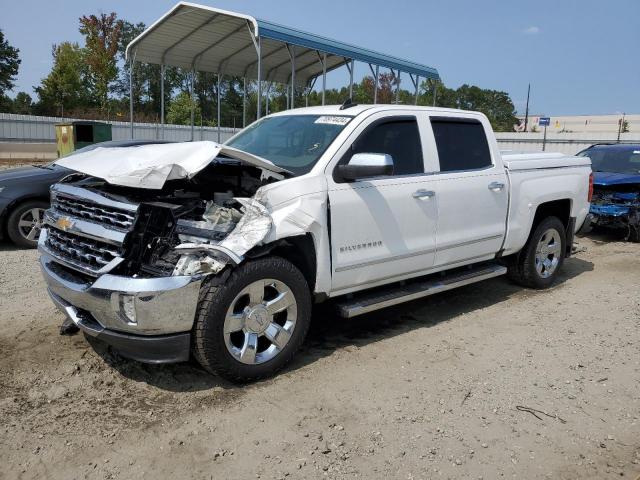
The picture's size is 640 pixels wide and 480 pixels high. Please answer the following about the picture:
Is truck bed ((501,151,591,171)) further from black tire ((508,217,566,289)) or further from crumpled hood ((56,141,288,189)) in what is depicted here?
crumpled hood ((56,141,288,189))

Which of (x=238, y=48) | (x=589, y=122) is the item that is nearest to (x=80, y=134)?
(x=238, y=48)

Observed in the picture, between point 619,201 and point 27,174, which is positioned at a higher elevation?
point 27,174

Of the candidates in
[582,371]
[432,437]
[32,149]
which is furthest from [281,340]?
[32,149]

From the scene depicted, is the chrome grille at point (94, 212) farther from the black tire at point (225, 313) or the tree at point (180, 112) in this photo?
the tree at point (180, 112)

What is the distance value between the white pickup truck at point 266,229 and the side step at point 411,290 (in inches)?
0.8

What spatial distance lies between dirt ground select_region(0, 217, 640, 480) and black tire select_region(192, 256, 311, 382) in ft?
0.50

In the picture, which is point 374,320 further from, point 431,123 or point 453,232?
point 431,123

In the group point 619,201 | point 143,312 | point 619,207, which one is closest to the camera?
point 143,312

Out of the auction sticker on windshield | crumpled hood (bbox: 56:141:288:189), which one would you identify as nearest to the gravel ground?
crumpled hood (bbox: 56:141:288:189)

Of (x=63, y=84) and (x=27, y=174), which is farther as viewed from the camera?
(x=63, y=84)

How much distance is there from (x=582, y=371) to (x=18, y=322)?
182 inches

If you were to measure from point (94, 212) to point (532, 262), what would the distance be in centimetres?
463

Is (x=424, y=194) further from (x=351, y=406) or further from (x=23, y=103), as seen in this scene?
(x=23, y=103)

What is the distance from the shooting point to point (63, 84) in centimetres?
4606
